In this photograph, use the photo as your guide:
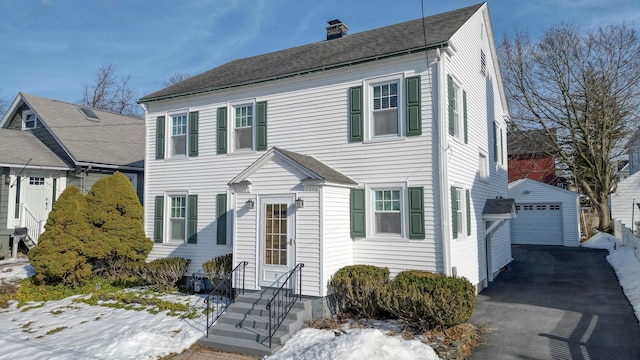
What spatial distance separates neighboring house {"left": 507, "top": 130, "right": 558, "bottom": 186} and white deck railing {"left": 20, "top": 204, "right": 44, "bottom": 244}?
2594 centimetres

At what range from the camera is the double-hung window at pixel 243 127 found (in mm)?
12328

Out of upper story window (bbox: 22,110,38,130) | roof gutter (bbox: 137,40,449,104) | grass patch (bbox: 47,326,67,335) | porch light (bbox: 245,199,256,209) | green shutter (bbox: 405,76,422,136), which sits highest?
upper story window (bbox: 22,110,38,130)

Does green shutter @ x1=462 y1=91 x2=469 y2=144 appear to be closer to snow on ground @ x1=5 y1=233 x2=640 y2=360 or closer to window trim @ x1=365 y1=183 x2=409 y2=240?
window trim @ x1=365 y1=183 x2=409 y2=240

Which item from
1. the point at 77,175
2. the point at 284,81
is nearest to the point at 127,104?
the point at 77,175

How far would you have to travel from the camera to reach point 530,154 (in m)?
30.6

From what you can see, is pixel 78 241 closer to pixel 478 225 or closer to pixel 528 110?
pixel 478 225

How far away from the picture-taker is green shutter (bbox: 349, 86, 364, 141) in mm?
10492

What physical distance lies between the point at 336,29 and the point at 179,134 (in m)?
6.74

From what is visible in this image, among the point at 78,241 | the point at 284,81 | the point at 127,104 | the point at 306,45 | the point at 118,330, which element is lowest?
the point at 118,330

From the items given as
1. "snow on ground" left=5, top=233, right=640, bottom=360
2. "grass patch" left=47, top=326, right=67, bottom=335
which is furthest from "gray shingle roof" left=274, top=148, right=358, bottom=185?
"grass patch" left=47, top=326, right=67, bottom=335

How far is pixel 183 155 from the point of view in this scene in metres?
13.5

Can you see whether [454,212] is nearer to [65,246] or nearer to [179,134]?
[179,134]

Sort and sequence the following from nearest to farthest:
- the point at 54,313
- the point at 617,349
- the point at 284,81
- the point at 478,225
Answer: the point at 617,349
the point at 54,313
the point at 284,81
the point at 478,225

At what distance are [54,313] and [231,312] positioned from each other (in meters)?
4.76
